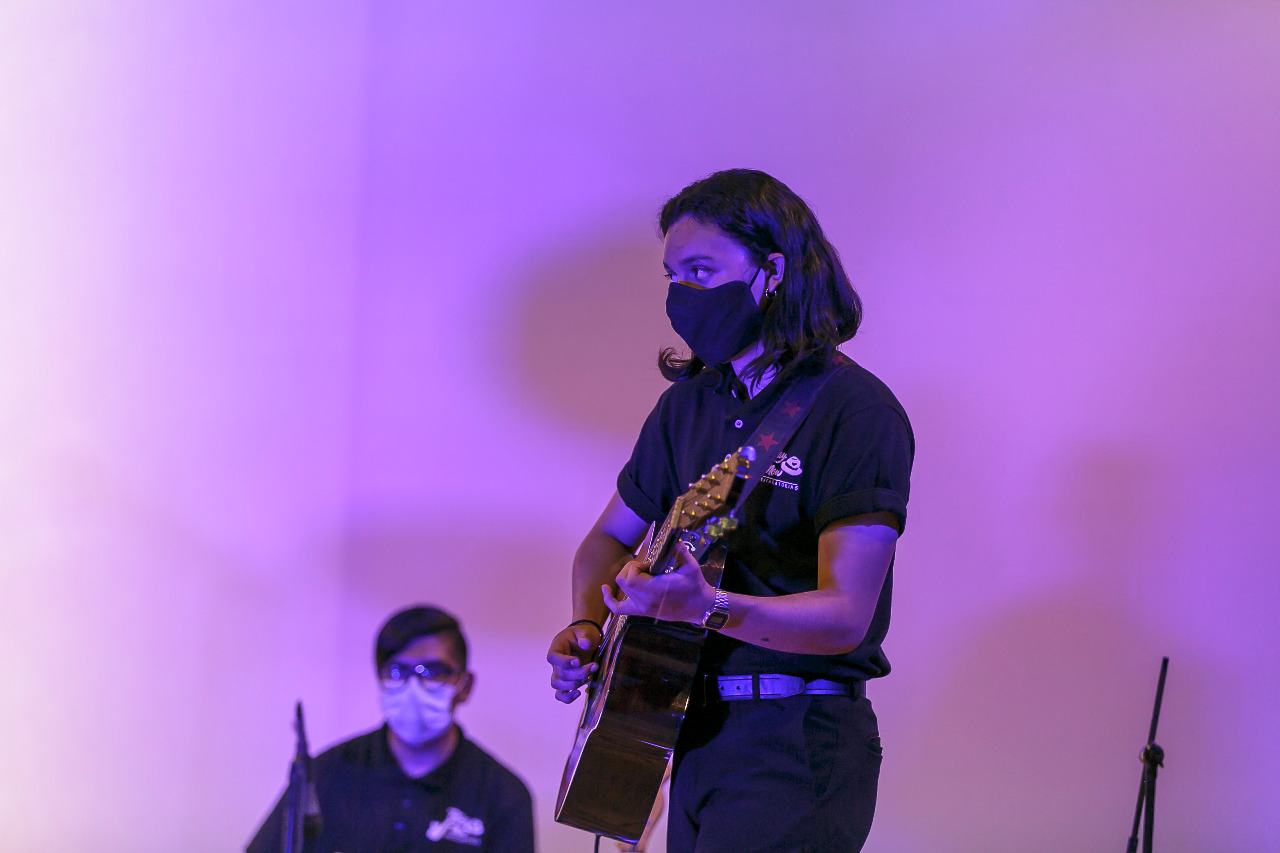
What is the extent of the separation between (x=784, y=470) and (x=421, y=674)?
4.86 ft

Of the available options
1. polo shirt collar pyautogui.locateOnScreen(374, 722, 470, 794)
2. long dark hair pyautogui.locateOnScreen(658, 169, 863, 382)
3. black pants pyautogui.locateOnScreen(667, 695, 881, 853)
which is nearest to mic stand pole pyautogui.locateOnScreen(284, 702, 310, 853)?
polo shirt collar pyautogui.locateOnScreen(374, 722, 470, 794)

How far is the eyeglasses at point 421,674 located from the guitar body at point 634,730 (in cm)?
115

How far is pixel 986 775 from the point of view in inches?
126

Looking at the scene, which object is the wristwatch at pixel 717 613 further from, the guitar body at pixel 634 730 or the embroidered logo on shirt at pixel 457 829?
the embroidered logo on shirt at pixel 457 829

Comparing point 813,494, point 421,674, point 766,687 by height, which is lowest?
point 421,674

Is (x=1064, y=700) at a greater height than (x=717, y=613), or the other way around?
(x=717, y=613)

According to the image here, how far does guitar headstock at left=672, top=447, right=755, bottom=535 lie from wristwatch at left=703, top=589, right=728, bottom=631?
0.13 meters

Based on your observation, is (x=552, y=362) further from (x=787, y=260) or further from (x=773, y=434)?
(x=773, y=434)

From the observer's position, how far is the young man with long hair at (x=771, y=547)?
6.13ft

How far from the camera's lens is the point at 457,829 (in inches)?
112

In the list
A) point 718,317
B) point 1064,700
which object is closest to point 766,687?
point 718,317

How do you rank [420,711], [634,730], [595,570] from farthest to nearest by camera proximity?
[420,711]
[595,570]
[634,730]

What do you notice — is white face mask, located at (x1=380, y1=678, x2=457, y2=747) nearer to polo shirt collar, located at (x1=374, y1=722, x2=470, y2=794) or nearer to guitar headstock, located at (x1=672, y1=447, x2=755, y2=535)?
polo shirt collar, located at (x1=374, y1=722, x2=470, y2=794)

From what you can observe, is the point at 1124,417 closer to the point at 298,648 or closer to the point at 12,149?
the point at 298,648
